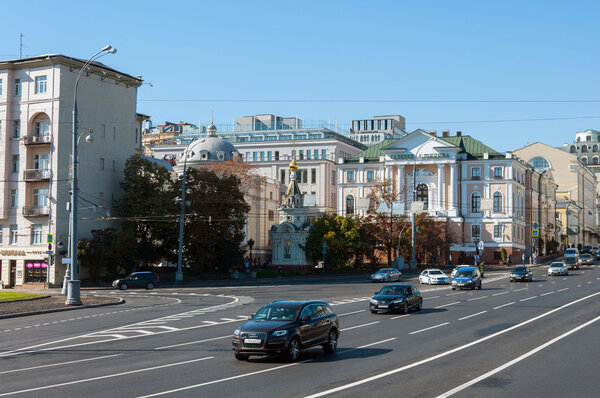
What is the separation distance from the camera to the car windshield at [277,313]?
65.5 ft

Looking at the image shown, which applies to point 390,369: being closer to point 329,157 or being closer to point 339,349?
point 339,349

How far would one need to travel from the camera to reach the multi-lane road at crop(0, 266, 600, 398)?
1516 cm

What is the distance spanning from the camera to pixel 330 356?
20266 millimetres

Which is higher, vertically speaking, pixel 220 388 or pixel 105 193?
pixel 105 193

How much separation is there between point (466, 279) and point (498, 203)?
2138 inches

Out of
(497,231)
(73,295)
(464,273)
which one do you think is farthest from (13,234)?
(497,231)

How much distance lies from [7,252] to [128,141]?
1550cm

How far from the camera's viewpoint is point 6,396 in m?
14.4

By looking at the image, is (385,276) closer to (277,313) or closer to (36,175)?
(36,175)

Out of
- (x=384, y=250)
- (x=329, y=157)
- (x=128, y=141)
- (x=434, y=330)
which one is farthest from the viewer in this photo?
(x=329, y=157)

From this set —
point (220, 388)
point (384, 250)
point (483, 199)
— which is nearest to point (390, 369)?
point (220, 388)

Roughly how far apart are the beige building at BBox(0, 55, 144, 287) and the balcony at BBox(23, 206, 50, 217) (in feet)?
0.06

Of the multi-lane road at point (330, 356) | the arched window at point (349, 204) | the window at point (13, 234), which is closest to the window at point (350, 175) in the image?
the arched window at point (349, 204)

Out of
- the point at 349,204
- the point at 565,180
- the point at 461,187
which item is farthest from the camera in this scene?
the point at 565,180
